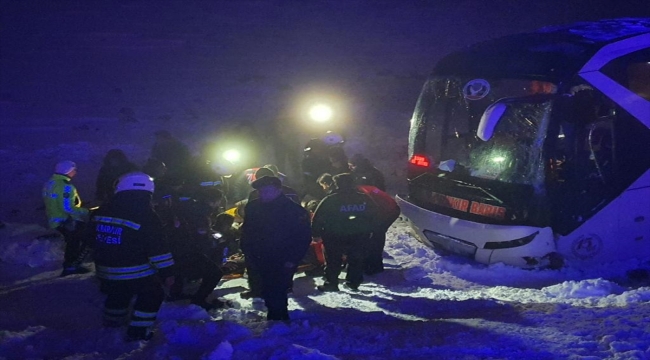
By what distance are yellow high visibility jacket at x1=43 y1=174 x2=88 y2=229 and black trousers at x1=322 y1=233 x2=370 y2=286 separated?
10.6 ft

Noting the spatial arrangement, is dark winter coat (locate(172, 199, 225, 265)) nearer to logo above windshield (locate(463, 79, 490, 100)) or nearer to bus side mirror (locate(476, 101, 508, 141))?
bus side mirror (locate(476, 101, 508, 141))

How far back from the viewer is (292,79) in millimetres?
20422

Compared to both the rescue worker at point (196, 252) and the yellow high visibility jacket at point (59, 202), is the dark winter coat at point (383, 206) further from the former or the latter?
the yellow high visibility jacket at point (59, 202)

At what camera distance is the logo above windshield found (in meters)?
7.58

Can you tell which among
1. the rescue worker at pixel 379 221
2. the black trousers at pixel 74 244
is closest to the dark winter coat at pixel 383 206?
the rescue worker at pixel 379 221

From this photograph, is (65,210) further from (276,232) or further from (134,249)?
(276,232)

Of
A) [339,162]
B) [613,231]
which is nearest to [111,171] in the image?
[339,162]

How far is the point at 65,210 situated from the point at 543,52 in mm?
6194

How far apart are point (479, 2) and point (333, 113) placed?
17.5 m

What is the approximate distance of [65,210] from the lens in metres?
7.37

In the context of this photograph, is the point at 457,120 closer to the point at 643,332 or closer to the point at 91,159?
the point at 643,332

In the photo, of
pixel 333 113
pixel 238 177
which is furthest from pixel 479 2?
pixel 238 177

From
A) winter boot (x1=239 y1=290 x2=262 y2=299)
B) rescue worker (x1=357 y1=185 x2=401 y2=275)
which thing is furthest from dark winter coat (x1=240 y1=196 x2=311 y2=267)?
rescue worker (x1=357 y1=185 x2=401 y2=275)

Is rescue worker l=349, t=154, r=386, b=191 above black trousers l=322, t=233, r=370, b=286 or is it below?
above
